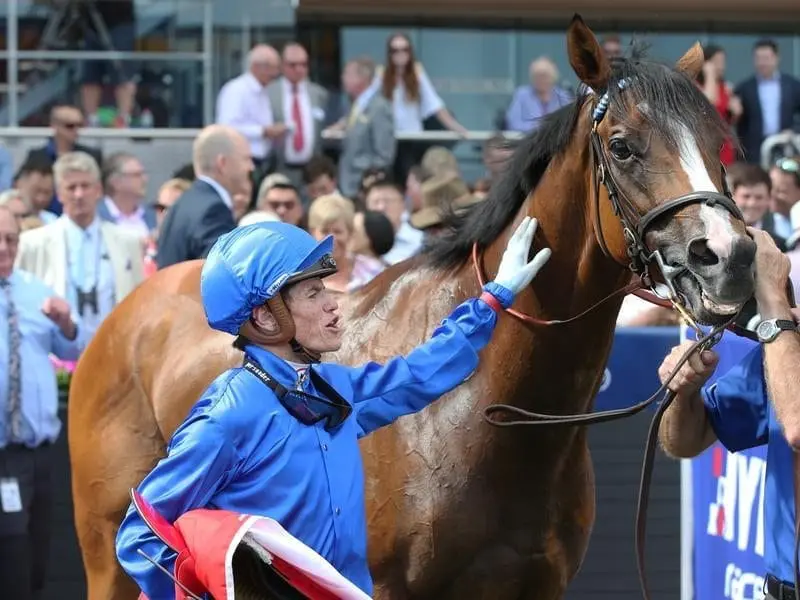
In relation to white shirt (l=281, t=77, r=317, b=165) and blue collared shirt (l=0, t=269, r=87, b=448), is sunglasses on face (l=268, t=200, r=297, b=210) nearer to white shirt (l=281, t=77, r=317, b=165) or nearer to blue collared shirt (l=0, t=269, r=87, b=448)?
blue collared shirt (l=0, t=269, r=87, b=448)

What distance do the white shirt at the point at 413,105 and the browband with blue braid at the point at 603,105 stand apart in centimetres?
726

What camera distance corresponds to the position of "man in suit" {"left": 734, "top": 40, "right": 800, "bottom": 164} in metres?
11.1

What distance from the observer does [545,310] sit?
4.16 meters

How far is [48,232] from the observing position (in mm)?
7637

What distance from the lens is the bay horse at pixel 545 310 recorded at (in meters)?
3.68

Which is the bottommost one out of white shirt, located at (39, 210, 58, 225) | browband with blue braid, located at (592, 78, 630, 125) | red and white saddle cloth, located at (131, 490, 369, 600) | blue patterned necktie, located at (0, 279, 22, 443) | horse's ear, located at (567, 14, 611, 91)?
blue patterned necktie, located at (0, 279, 22, 443)

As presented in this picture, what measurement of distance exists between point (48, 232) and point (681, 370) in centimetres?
470

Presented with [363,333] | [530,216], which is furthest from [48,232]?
[530,216]

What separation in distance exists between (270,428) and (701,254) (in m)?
1.13

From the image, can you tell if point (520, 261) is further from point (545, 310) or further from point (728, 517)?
point (728, 517)

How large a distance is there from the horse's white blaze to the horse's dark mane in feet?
0.09

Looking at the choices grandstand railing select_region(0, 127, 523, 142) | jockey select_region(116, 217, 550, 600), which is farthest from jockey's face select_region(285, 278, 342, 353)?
grandstand railing select_region(0, 127, 523, 142)

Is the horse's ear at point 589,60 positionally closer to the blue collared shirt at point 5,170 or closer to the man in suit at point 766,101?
the blue collared shirt at point 5,170

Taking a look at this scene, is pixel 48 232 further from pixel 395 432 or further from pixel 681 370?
pixel 681 370
